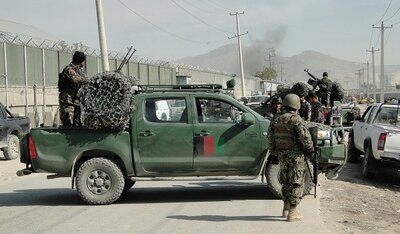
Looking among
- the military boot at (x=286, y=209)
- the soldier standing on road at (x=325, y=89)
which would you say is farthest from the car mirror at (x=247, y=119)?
the soldier standing on road at (x=325, y=89)

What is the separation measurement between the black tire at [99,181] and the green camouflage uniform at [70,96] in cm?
110

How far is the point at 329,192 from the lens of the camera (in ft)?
34.5

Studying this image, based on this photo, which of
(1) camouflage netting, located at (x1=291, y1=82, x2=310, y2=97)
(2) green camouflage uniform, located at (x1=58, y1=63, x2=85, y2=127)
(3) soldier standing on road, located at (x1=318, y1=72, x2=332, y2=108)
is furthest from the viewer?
(3) soldier standing on road, located at (x1=318, y1=72, x2=332, y2=108)

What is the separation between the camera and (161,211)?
840cm

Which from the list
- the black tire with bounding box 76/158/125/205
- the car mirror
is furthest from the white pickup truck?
the black tire with bounding box 76/158/125/205

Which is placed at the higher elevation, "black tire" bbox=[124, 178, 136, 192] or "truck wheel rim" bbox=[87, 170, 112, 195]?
"truck wheel rim" bbox=[87, 170, 112, 195]

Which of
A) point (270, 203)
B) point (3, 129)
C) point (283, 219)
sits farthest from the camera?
point (3, 129)

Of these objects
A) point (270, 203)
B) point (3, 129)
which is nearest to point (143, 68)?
point (3, 129)

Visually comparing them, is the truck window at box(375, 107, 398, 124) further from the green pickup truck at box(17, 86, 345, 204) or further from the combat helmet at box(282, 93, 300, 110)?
the combat helmet at box(282, 93, 300, 110)

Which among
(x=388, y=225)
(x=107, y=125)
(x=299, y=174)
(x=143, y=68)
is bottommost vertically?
(x=388, y=225)

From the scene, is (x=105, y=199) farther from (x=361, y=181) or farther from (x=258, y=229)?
(x=361, y=181)

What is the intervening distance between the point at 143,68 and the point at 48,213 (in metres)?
35.8

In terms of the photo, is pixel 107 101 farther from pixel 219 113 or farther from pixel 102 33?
pixel 102 33

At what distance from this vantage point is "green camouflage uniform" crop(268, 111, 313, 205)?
23.7ft
